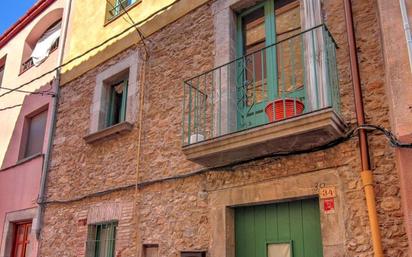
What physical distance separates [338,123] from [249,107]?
150 centimetres

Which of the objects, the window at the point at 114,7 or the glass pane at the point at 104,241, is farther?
the window at the point at 114,7

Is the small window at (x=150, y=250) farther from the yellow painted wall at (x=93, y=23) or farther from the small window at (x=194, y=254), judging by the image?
the yellow painted wall at (x=93, y=23)

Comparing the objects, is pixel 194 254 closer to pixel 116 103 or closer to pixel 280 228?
pixel 280 228

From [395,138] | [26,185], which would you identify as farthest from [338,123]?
[26,185]

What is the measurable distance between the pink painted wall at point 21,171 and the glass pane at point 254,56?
4821 mm

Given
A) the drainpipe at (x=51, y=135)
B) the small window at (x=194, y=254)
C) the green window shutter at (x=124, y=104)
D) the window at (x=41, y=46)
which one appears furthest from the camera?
the window at (x=41, y=46)

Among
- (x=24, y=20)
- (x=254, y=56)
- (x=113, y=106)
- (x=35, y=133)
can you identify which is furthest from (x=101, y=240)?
(x=24, y=20)

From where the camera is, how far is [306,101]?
4711 mm

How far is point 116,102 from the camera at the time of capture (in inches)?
302

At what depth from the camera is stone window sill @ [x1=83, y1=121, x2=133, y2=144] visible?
21.6 feet

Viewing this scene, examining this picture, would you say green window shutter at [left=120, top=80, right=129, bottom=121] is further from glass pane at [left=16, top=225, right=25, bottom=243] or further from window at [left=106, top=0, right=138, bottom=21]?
glass pane at [left=16, top=225, right=25, bottom=243]

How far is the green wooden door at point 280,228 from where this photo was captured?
434 centimetres

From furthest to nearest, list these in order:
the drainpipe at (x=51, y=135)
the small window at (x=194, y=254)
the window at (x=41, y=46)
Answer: the window at (x=41, y=46) → the drainpipe at (x=51, y=135) → the small window at (x=194, y=254)

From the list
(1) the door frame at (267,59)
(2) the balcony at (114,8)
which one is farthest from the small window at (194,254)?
(2) the balcony at (114,8)
